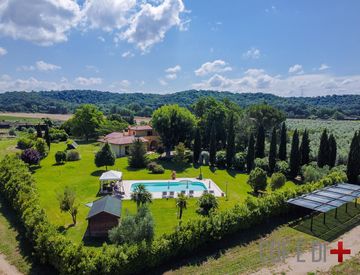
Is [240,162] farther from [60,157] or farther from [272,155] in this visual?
[60,157]

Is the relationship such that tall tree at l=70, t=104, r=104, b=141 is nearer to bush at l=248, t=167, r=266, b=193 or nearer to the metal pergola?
bush at l=248, t=167, r=266, b=193

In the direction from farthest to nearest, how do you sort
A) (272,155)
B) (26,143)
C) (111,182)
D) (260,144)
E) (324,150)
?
Result: 1. (26,143)
2. (260,144)
3. (272,155)
4. (324,150)
5. (111,182)

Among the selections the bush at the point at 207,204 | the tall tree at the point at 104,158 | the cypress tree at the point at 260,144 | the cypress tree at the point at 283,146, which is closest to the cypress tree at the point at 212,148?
the cypress tree at the point at 260,144

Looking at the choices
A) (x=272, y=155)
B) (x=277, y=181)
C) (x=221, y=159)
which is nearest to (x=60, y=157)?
(x=221, y=159)

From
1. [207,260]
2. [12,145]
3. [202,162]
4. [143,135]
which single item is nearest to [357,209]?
[207,260]

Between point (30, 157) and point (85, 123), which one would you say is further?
point (85, 123)

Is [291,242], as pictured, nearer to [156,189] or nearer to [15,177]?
[156,189]
